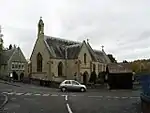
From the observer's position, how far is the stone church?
6353cm

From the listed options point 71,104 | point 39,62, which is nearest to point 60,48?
point 39,62

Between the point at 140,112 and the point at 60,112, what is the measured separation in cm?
415

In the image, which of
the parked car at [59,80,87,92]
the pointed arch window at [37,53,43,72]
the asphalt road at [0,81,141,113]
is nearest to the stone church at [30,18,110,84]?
the pointed arch window at [37,53,43,72]

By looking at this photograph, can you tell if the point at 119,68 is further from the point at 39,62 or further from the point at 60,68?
the point at 39,62

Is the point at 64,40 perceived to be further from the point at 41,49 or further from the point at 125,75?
the point at 125,75

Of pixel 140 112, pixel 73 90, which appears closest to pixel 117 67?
pixel 73 90

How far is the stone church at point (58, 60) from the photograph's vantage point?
208 feet

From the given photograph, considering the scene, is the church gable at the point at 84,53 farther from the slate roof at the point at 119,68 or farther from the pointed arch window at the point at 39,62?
the slate roof at the point at 119,68

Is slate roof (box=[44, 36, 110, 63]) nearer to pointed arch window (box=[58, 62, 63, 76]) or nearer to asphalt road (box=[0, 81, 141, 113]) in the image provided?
pointed arch window (box=[58, 62, 63, 76])

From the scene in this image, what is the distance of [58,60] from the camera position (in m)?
64.2

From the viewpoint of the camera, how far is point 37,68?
66.9 metres

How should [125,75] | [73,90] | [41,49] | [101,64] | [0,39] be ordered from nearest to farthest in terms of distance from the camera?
[0,39], [73,90], [125,75], [41,49], [101,64]

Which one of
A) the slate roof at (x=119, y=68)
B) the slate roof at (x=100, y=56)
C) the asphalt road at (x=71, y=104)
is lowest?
the asphalt road at (x=71, y=104)

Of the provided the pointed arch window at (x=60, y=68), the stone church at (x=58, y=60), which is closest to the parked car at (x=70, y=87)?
the stone church at (x=58, y=60)
